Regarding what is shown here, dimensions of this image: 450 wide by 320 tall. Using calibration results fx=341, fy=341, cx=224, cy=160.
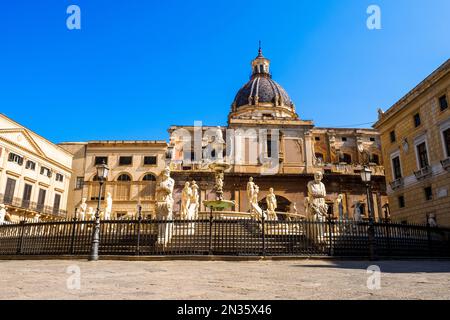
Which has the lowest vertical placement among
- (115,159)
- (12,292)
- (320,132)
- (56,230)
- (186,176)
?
(12,292)

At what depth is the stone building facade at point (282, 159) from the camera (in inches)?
1464

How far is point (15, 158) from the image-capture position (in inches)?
1344

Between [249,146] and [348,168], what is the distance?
11825mm

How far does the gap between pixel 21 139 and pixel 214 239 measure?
105ft

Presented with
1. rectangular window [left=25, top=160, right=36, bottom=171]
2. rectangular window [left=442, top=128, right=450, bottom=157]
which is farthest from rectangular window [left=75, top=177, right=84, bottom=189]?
rectangular window [left=442, top=128, right=450, bottom=157]

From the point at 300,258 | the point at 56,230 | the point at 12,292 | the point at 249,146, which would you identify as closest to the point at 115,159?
the point at 249,146

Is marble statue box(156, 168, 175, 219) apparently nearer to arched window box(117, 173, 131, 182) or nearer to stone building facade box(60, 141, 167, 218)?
stone building facade box(60, 141, 167, 218)

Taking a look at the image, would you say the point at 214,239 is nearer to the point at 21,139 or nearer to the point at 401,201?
the point at 401,201

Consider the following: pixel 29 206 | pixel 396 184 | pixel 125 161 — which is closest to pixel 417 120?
pixel 396 184

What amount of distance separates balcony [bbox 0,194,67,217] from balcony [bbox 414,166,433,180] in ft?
112

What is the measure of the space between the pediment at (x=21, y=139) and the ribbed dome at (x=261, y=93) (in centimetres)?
2872

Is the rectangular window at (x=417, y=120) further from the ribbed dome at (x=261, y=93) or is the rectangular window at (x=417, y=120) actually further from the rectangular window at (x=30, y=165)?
the rectangular window at (x=30, y=165)

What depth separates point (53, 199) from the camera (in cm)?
3862
